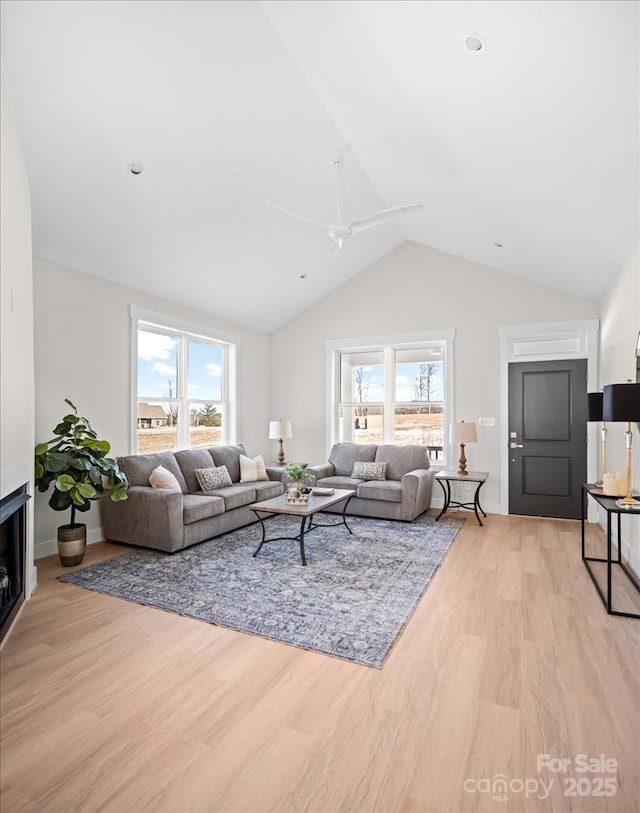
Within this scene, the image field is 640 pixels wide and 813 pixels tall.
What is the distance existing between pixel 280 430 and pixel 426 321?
8.77 ft

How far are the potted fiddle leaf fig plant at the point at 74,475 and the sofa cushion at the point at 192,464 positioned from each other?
1.12 m

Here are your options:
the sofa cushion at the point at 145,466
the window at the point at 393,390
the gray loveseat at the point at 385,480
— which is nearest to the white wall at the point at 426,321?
the window at the point at 393,390

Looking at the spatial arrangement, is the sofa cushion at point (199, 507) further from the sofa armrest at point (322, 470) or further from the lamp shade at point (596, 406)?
the lamp shade at point (596, 406)

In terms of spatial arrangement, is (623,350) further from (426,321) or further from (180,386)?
(180,386)

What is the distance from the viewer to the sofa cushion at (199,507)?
4.19 meters

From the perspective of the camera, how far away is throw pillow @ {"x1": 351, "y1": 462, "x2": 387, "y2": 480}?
19.5 feet

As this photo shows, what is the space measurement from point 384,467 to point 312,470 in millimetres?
978

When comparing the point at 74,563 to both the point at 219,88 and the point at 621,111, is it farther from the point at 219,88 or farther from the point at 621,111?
the point at 621,111

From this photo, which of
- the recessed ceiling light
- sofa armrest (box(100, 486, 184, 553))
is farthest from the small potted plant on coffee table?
the recessed ceiling light

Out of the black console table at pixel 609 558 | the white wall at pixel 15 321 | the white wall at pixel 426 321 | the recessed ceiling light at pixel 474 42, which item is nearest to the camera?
the recessed ceiling light at pixel 474 42

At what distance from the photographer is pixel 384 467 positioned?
600 cm

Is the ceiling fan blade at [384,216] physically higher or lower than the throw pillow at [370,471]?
higher

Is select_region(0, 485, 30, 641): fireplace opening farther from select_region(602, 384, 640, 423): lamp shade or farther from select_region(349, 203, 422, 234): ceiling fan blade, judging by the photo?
select_region(602, 384, 640, 423): lamp shade

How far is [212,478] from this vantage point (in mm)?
5203
